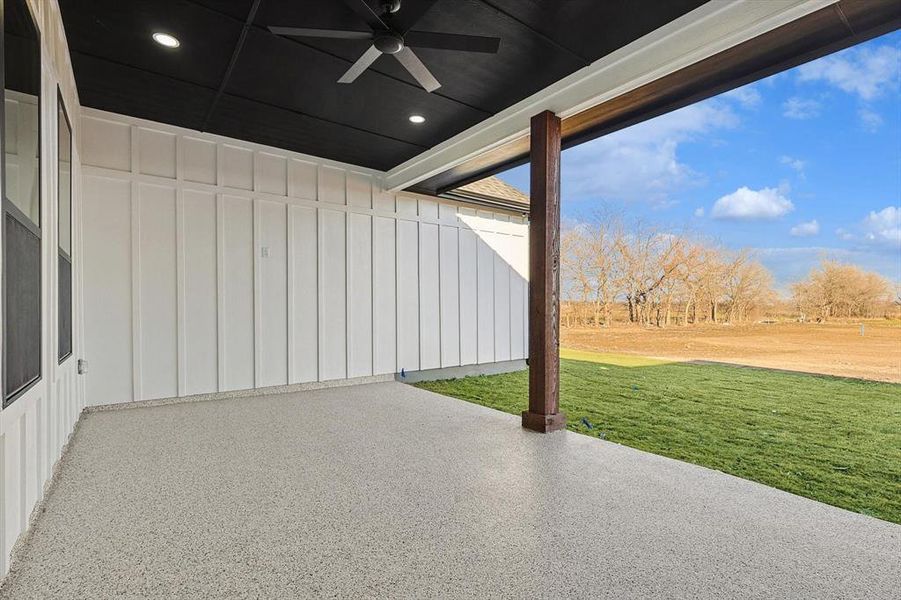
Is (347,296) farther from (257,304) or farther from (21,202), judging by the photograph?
(21,202)

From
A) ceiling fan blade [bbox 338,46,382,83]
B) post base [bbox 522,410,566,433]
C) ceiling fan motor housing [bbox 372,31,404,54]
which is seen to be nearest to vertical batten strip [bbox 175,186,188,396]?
ceiling fan blade [bbox 338,46,382,83]

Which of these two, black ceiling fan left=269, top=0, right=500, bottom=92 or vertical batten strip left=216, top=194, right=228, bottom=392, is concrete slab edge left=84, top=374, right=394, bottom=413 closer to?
vertical batten strip left=216, top=194, right=228, bottom=392

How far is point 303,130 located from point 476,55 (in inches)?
94.7

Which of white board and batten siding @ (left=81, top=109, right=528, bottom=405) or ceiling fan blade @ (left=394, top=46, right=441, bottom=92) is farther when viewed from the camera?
white board and batten siding @ (left=81, top=109, right=528, bottom=405)

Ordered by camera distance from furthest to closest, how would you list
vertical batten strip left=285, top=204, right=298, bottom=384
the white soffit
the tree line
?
the tree line → vertical batten strip left=285, top=204, right=298, bottom=384 → the white soffit

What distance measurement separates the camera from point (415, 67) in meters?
3.05

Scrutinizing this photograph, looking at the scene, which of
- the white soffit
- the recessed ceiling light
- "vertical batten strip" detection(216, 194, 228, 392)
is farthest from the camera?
"vertical batten strip" detection(216, 194, 228, 392)

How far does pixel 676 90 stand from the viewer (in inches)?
134

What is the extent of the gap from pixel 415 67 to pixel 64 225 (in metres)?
2.85

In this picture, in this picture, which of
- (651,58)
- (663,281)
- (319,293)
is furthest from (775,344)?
(319,293)

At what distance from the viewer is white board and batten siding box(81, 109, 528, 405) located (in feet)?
14.4

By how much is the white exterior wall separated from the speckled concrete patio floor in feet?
0.60

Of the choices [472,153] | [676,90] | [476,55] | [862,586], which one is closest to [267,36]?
[476,55]

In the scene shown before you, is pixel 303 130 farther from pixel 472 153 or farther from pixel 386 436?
pixel 386 436
